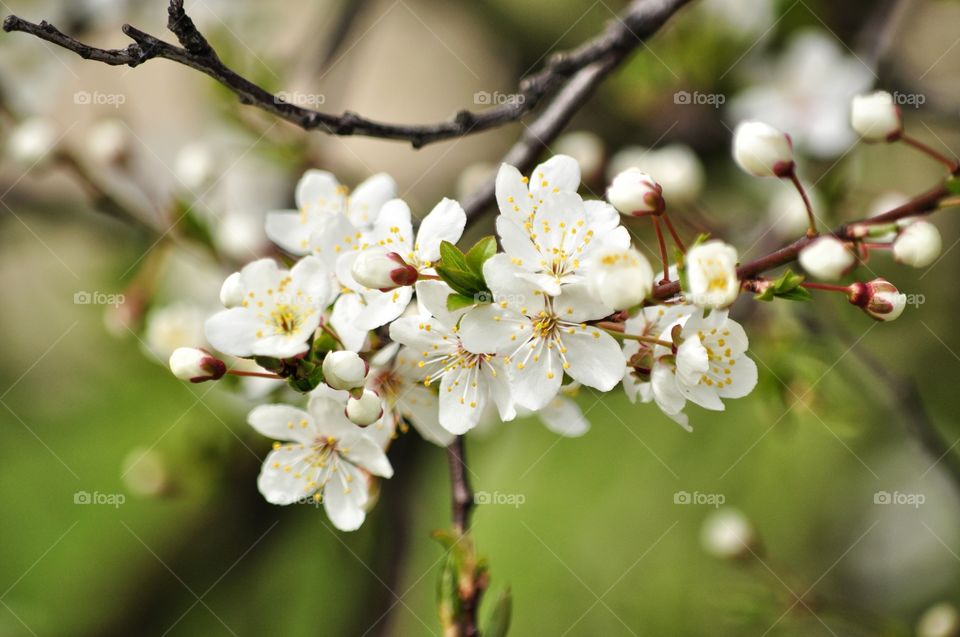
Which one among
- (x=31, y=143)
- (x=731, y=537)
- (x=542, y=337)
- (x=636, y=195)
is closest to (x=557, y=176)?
(x=636, y=195)

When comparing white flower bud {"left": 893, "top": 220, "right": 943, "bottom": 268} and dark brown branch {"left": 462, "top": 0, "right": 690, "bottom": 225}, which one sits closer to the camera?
white flower bud {"left": 893, "top": 220, "right": 943, "bottom": 268}

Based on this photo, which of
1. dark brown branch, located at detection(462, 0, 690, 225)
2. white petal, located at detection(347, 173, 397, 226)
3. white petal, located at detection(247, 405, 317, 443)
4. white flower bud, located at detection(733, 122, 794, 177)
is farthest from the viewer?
dark brown branch, located at detection(462, 0, 690, 225)

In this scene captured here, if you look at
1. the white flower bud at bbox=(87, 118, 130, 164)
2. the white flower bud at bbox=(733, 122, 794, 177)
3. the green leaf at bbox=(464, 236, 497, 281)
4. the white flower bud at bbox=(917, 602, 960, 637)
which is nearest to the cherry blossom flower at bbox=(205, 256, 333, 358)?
the green leaf at bbox=(464, 236, 497, 281)

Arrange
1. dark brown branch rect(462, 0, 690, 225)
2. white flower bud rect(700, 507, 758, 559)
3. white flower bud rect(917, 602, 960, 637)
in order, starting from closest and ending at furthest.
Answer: dark brown branch rect(462, 0, 690, 225) → white flower bud rect(917, 602, 960, 637) → white flower bud rect(700, 507, 758, 559)

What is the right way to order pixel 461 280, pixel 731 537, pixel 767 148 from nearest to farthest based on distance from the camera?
pixel 461 280 → pixel 767 148 → pixel 731 537

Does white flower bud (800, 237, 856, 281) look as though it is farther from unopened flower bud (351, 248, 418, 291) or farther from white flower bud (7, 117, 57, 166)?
white flower bud (7, 117, 57, 166)

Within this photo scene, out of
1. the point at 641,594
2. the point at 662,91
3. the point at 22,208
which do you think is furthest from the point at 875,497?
the point at 22,208

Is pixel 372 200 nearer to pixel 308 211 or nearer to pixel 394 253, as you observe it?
pixel 308 211
